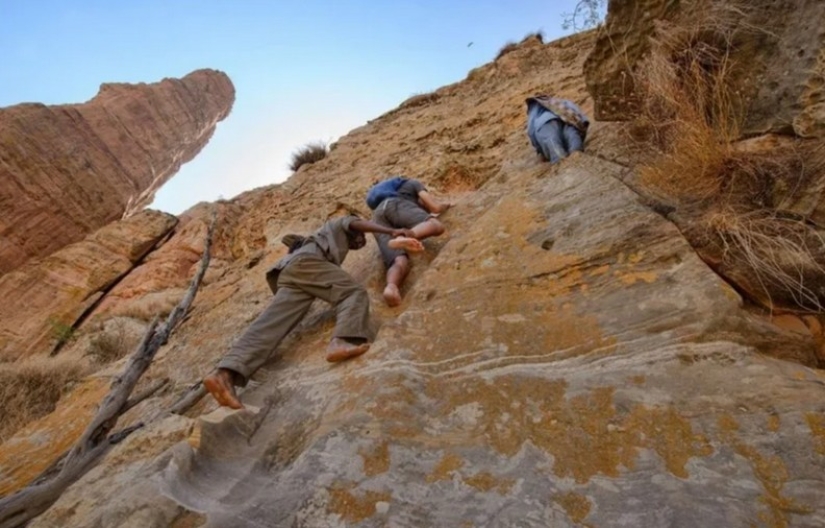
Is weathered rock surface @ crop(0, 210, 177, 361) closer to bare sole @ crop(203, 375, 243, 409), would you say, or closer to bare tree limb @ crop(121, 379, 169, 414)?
bare tree limb @ crop(121, 379, 169, 414)

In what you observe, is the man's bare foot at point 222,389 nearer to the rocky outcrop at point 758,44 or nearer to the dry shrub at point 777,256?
the dry shrub at point 777,256

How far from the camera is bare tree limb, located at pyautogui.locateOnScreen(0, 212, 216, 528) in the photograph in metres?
3.18

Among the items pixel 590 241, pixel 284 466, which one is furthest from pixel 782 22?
pixel 284 466

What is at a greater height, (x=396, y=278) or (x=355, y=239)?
(x=355, y=239)

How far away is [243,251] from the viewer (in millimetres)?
8984

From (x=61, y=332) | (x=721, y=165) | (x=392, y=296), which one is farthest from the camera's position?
(x=61, y=332)

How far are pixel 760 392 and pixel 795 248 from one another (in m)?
0.88

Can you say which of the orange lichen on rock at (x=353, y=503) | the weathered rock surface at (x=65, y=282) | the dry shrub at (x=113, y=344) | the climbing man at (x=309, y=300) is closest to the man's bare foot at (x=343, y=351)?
the climbing man at (x=309, y=300)

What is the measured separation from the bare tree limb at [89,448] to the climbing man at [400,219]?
2283mm

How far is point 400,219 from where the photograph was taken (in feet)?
15.6

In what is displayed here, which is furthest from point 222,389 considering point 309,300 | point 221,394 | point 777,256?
point 777,256

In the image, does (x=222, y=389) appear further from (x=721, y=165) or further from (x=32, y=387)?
(x=32, y=387)

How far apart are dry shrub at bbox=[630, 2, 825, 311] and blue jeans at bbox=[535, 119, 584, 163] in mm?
679

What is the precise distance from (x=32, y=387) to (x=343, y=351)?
6.21 meters
